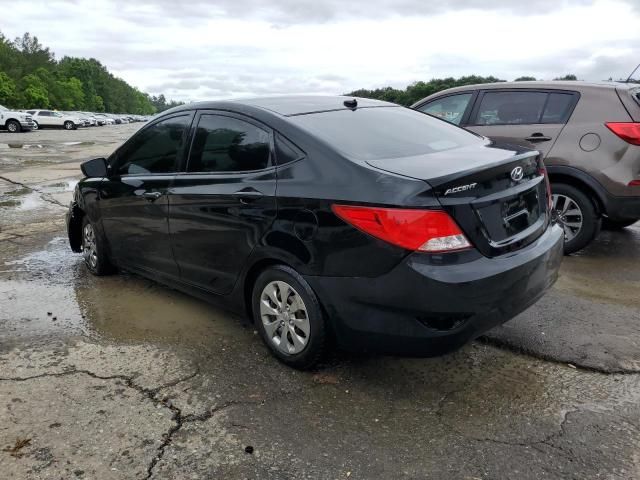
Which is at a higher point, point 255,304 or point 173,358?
point 255,304

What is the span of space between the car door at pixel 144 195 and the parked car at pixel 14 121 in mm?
32582

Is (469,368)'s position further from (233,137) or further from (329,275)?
(233,137)

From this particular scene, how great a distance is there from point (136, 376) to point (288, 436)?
3.65 ft

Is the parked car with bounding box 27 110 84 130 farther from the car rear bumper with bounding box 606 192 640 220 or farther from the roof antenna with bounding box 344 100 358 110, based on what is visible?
the car rear bumper with bounding box 606 192 640 220

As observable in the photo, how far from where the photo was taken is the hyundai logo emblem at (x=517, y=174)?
3.05 meters

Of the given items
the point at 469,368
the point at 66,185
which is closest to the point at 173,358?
the point at 469,368

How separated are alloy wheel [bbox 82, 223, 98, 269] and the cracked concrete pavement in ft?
1.99

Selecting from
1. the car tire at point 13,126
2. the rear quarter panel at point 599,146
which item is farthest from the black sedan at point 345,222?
the car tire at point 13,126

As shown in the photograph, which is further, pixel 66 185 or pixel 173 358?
pixel 66 185

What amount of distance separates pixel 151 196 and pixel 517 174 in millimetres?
2547

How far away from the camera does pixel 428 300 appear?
2.67 metres

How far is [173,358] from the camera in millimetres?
3516

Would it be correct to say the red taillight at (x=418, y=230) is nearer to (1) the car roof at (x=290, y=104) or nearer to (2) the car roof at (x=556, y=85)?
(1) the car roof at (x=290, y=104)

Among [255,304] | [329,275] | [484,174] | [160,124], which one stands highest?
[160,124]
